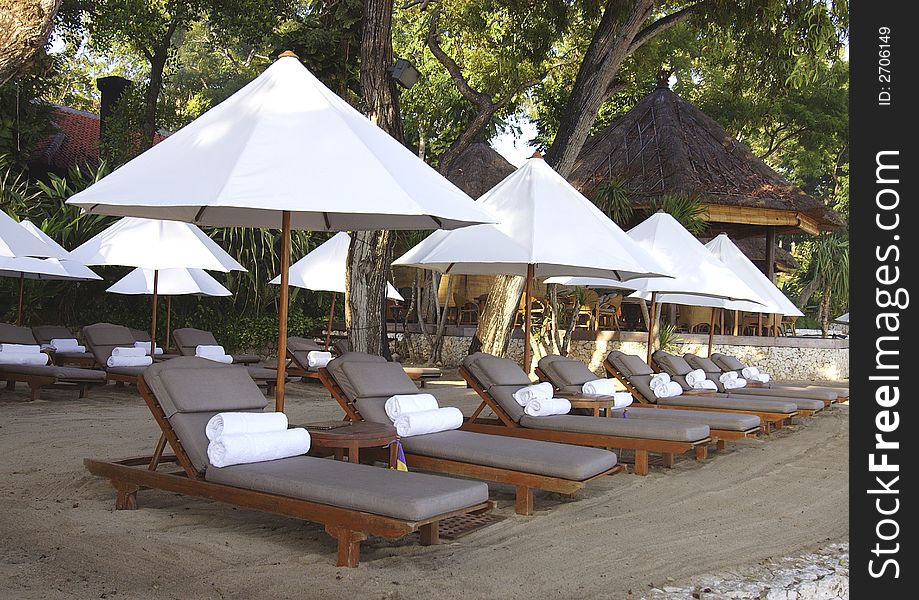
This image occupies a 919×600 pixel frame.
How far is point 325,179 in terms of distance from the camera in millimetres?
4770

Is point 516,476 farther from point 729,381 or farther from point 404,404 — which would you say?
point 729,381

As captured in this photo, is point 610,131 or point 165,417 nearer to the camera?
point 165,417

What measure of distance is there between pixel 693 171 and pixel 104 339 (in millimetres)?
10719

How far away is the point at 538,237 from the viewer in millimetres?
7137

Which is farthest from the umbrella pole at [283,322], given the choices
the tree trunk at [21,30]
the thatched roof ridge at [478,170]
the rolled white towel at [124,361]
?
the thatched roof ridge at [478,170]

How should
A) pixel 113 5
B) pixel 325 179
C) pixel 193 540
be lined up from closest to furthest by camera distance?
pixel 193 540, pixel 325 179, pixel 113 5

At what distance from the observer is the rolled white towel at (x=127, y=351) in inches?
396

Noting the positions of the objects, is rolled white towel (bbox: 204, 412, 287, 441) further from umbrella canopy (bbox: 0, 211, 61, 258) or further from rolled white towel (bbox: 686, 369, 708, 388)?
rolled white towel (bbox: 686, 369, 708, 388)

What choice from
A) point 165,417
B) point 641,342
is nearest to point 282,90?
point 165,417

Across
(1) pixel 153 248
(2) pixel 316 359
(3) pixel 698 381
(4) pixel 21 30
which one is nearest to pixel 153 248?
(1) pixel 153 248

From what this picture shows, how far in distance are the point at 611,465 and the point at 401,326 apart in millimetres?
12224

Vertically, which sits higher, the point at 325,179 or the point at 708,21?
the point at 708,21

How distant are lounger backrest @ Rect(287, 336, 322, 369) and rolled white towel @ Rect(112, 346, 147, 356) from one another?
6.01ft
